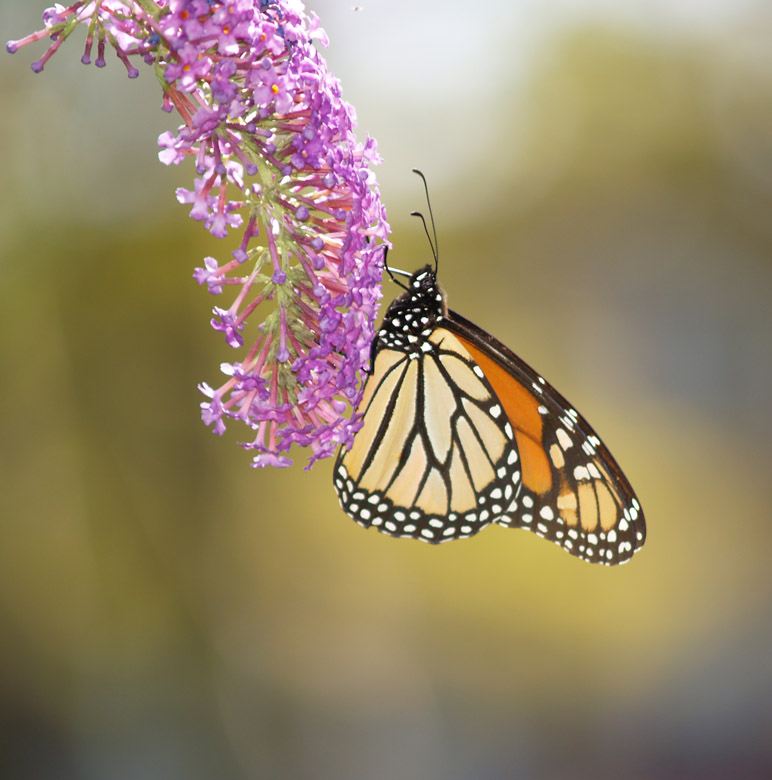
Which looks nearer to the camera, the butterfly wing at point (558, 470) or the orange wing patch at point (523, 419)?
the butterfly wing at point (558, 470)

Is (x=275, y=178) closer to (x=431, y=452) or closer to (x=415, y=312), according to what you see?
(x=415, y=312)

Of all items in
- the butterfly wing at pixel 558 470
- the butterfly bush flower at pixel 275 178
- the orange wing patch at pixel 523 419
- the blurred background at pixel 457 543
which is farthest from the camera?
the blurred background at pixel 457 543

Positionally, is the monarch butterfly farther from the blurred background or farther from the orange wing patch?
the blurred background

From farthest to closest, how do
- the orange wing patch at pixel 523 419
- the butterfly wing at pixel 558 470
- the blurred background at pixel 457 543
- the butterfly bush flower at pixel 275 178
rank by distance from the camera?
the blurred background at pixel 457 543
the orange wing patch at pixel 523 419
the butterfly wing at pixel 558 470
the butterfly bush flower at pixel 275 178

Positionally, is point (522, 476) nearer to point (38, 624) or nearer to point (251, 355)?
point (251, 355)

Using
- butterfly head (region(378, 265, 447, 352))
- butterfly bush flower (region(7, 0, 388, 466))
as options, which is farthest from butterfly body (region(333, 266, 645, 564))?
butterfly bush flower (region(7, 0, 388, 466))

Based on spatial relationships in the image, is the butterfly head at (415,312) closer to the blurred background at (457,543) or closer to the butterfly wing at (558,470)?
the butterfly wing at (558,470)

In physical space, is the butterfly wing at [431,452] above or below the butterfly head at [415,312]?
below

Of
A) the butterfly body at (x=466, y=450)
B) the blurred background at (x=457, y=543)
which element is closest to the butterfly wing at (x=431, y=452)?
the butterfly body at (x=466, y=450)
